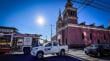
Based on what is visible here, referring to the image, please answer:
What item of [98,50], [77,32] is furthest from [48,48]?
[77,32]

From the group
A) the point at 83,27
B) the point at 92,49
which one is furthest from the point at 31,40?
the point at 83,27

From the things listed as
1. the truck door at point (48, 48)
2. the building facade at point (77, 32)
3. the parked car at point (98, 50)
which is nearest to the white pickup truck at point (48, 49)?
the truck door at point (48, 48)

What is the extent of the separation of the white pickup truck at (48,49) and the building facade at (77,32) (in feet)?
53.3

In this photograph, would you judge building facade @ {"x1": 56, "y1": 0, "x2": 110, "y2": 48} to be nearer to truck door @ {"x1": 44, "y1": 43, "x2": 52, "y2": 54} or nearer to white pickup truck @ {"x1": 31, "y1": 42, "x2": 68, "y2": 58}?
white pickup truck @ {"x1": 31, "y1": 42, "x2": 68, "y2": 58}

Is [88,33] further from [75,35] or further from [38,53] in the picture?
[38,53]

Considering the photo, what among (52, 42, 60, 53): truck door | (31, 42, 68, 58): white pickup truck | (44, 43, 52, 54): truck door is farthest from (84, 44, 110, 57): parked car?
(44, 43, 52, 54): truck door

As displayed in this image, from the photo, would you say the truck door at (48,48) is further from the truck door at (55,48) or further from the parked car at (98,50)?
the parked car at (98,50)

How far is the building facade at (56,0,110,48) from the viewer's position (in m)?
32.9

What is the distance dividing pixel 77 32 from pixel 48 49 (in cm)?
2097

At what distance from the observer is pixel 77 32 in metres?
33.9

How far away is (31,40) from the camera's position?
61.8 ft

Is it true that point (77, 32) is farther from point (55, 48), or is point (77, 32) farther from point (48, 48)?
point (48, 48)

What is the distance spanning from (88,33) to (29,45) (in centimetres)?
2387

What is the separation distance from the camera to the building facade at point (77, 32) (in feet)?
108
